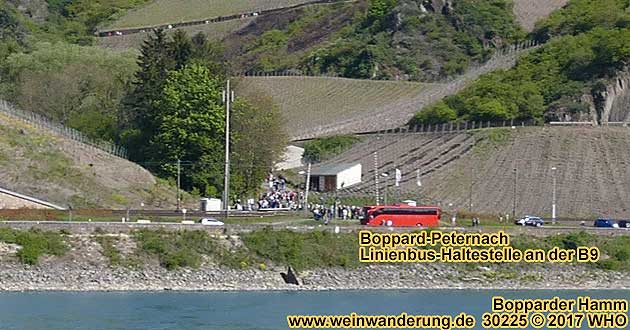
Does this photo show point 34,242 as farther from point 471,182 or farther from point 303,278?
point 471,182

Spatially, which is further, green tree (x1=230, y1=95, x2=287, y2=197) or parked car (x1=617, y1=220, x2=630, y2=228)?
green tree (x1=230, y1=95, x2=287, y2=197)

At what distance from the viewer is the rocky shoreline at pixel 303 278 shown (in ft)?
238

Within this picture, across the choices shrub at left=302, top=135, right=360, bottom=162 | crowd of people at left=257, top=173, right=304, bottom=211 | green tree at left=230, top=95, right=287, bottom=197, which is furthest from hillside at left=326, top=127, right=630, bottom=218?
green tree at left=230, top=95, right=287, bottom=197

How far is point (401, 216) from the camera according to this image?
83.1 metres

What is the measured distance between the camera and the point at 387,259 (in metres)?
78.7

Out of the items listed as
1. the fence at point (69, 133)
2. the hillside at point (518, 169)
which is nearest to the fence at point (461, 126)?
the hillside at point (518, 169)

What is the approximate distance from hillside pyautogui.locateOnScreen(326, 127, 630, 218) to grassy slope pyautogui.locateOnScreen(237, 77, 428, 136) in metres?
29.0

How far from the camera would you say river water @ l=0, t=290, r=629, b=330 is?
59781mm

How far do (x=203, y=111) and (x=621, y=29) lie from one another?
48.1 m

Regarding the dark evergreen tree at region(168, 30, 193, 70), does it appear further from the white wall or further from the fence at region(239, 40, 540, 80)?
the fence at region(239, 40, 540, 80)

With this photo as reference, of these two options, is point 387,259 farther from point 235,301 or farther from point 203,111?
point 203,111

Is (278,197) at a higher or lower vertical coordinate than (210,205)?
higher

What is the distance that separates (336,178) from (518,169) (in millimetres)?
12429

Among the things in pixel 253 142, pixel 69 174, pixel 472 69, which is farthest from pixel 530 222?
pixel 472 69
